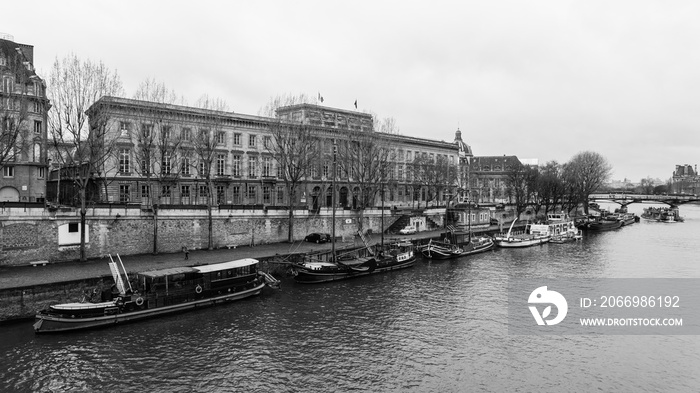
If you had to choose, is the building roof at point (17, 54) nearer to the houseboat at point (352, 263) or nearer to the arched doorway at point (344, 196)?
the houseboat at point (352, 263)

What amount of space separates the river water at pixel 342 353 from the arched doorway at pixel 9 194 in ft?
108

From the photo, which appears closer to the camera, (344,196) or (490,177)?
(344,196)

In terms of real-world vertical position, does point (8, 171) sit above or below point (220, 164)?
below

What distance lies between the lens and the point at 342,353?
2455 cm

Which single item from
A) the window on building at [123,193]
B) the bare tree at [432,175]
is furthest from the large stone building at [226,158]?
the bare tree at [432,175]

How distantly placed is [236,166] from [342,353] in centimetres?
4345

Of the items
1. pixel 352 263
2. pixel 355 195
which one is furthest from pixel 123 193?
pixel 355 195

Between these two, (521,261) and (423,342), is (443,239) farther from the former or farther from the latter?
(423,342)

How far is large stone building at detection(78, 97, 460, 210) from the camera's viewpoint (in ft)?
156

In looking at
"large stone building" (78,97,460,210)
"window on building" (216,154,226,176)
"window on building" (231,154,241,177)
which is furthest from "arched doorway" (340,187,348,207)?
"window on building" (216,154,226,176)

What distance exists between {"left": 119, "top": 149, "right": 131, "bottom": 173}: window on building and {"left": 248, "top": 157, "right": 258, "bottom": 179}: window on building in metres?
15.6

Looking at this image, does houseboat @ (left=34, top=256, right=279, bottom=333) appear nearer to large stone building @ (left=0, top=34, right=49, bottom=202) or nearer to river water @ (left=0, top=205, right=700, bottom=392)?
river water @ (left=0, top=205, right=700, bottom=392)

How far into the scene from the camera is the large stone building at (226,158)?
47.5 m

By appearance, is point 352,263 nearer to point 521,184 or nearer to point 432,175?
point 432,175
